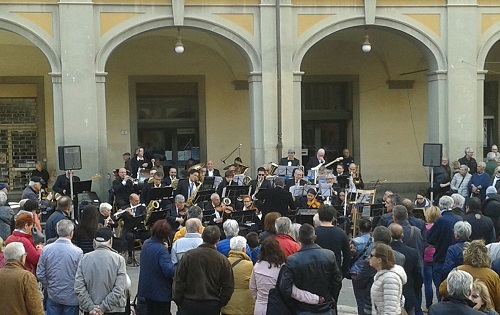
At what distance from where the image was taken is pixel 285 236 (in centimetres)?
764

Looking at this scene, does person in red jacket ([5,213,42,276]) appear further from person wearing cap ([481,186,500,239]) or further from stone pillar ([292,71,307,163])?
stone pillar ([292,71,307,163])

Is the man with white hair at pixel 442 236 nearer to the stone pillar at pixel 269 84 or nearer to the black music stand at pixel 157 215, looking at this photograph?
the black music stand at pixel 157 215

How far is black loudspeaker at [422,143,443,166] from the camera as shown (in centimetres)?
1653

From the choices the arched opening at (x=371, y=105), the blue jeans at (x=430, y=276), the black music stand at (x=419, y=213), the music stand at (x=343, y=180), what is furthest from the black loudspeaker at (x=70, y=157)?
the arched opening at (x=371, y=105)

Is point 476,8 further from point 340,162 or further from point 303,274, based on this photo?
point 303,274

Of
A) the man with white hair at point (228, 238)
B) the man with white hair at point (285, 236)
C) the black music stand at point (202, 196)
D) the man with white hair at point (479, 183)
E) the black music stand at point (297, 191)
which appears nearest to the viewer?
the man with white hair at point (285, 236)

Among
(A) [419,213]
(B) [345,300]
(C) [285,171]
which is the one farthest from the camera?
(C) [285,171]

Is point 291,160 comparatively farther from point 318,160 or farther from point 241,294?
point 241,294

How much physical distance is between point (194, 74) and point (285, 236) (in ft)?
46.8

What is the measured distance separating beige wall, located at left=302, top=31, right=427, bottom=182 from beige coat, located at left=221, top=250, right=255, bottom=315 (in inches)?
607

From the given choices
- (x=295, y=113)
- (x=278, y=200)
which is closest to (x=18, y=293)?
(x=278, y=200)

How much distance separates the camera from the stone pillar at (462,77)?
60.1 feet

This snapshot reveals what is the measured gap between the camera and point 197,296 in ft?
22.3

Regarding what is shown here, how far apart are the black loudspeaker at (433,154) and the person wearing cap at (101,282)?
10986 millimetres
